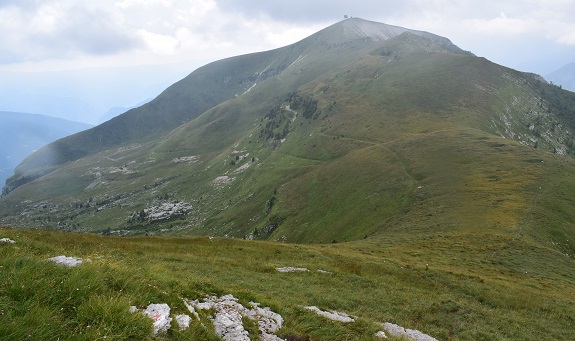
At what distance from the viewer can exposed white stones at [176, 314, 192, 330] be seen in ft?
34.1

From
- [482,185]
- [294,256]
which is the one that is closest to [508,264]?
[294,256]

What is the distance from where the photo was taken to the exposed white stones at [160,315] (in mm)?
9445

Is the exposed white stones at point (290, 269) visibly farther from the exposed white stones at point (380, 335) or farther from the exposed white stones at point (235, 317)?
the exposed white stones at point (380, 335)

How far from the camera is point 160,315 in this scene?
10070 mm

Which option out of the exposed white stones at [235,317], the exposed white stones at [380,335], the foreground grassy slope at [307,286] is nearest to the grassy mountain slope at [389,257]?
the foreground grassy slope at [307,286]

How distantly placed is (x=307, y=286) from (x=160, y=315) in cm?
1770

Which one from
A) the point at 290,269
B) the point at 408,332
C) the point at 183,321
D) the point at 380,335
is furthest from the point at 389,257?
the point at 183,321

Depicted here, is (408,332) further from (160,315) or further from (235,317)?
(160,315)

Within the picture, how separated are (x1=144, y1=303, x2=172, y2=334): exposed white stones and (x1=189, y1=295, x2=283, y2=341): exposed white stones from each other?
1635 mm

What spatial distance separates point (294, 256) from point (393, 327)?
22.0 metres

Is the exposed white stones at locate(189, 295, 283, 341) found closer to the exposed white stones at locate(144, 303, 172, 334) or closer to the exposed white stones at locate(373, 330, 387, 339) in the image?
the exposed white stones at locate(144, 303, 172, 334)

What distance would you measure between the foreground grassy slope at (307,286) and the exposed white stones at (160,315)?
31cm

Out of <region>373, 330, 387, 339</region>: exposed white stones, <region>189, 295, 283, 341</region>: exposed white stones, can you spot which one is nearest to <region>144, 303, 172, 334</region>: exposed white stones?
<region>189, 295, 283, 341</region>: exposed white stones

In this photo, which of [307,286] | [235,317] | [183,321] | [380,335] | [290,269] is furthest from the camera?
[290,269]
